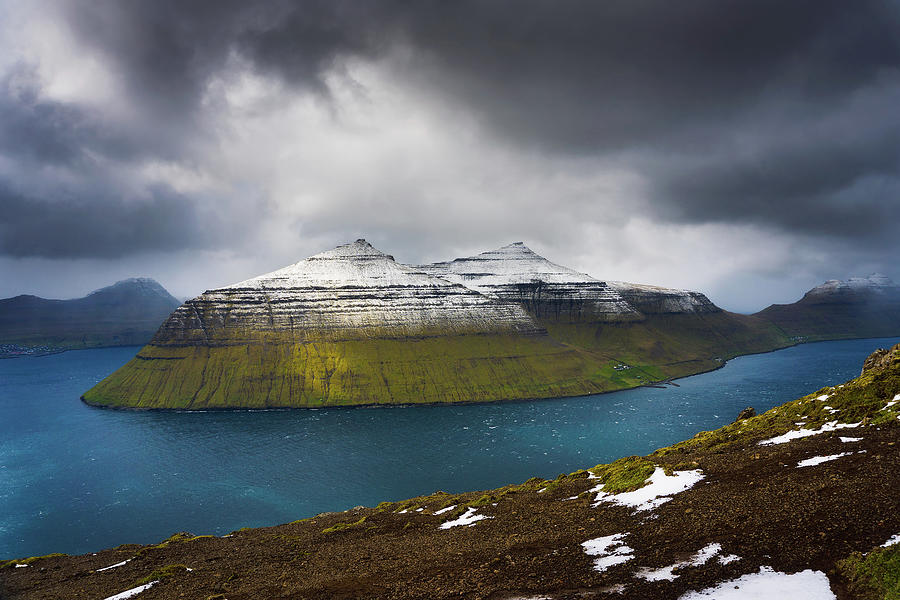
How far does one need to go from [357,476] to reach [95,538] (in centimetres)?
5142

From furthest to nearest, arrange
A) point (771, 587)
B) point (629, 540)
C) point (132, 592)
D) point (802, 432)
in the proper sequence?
1. point (802, 432)
2. point (132, 592)
3. point (629, 540)
4. point (771, 587)

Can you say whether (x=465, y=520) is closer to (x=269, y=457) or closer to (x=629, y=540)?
(x=629, y=540)

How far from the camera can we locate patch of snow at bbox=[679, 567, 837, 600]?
19.5 m

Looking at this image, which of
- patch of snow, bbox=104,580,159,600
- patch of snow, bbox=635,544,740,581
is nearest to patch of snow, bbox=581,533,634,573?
patch of snow, bbox=635,544,740,581

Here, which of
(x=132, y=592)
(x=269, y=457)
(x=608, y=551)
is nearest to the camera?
(x=608, y=551)

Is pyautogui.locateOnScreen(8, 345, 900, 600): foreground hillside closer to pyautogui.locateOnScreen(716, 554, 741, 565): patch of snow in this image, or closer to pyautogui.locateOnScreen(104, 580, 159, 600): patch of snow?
pyautogui.locateOnScreen(716, 554, 741, 565): patch of snow

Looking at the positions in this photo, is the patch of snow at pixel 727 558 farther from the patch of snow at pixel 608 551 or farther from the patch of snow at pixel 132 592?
the patch of snow at pixel 132 592

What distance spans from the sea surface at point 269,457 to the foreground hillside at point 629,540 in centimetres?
5664

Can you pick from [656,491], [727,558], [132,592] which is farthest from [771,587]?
[132,592]

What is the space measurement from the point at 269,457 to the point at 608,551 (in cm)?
12721

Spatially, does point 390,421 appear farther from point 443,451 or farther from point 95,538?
point 95,538

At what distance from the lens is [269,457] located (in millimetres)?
136000

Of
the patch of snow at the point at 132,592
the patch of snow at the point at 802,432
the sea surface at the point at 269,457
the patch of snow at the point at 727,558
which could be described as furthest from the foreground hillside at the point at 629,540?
the sea surface at the point at 269,457

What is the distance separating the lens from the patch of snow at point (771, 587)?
1953cm
